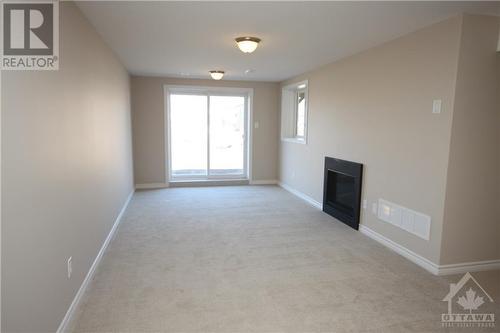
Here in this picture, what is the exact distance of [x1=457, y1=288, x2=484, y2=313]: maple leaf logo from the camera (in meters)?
2.44

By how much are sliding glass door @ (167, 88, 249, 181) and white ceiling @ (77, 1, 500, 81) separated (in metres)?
2.18

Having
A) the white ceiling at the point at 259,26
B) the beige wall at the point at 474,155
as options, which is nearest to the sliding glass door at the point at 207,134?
the white ceiling at the point at 259,26

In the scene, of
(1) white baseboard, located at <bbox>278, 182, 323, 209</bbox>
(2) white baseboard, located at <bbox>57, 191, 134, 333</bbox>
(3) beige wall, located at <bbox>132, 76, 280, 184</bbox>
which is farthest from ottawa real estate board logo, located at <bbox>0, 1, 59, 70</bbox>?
(3) beige wall, located at <bbox>132, 76, 280, 184</bbox>

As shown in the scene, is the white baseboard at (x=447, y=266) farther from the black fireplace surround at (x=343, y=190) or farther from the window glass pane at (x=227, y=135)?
the window glass pane at (x=227, y=135)

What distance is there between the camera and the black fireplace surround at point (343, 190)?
418 centimetres

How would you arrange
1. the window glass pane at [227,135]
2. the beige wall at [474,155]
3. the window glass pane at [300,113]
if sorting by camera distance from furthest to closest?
the window glass pane at [227,135], the window glass pane at [300,113], the beige wall at [474,155]

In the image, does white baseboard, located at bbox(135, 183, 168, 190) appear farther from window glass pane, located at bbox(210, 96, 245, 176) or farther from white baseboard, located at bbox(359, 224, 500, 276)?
white baseboard, located at bbox(359, 224, 500, 276)

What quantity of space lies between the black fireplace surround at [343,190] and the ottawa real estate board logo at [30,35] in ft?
11.3

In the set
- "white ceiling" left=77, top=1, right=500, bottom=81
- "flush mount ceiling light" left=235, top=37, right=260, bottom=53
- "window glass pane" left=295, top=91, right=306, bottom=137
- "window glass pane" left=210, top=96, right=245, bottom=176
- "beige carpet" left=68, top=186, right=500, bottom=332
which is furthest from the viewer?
"window glass pane" left=210, top=96, right=245, bottom=176

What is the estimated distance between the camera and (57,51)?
2.10 m

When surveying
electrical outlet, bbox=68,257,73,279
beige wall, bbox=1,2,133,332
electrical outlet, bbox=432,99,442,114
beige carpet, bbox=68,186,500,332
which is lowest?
beige carpet, bbox=68,186,500,332

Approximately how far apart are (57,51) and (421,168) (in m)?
3.18

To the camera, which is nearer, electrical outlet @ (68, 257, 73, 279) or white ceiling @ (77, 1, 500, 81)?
electrical outlet @ (68, 257, 73, 279)

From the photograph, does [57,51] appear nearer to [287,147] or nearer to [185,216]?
[185,216]
